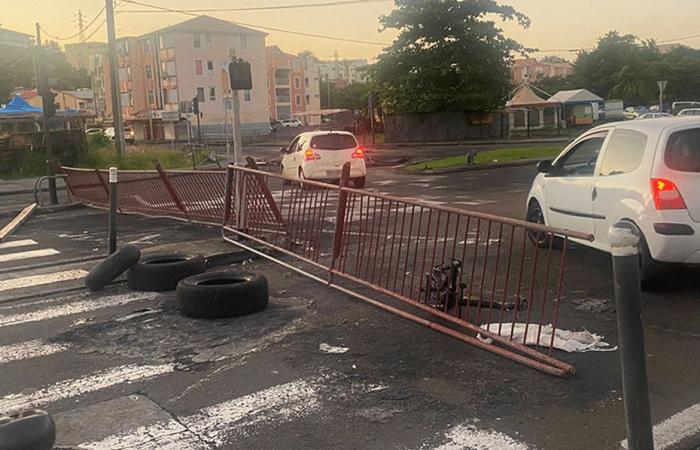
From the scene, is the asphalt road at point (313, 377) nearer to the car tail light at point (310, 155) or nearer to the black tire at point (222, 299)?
the black tire at point (222, 299)

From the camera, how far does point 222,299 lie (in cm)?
667

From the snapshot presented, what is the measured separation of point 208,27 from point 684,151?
287ft

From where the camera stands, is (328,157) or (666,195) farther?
(328,157)

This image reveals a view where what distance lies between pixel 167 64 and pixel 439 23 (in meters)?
49.2

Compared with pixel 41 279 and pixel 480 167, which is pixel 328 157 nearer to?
pixel 480 167

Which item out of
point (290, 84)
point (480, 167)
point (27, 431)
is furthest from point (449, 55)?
point (290, 84)

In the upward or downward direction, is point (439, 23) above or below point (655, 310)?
above

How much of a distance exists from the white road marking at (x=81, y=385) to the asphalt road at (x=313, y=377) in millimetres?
17

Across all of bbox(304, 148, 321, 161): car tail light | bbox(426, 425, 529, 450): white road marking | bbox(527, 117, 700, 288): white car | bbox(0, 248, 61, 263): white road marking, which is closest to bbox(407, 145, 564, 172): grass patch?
bbox(304, 148, 321, 161): car tail light

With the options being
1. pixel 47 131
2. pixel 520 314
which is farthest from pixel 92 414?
pixel 47 131

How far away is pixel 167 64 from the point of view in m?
88.0

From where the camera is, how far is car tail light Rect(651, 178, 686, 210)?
6.73 m

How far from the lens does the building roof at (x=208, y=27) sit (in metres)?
86.7

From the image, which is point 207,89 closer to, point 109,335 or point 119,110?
point 119,110
